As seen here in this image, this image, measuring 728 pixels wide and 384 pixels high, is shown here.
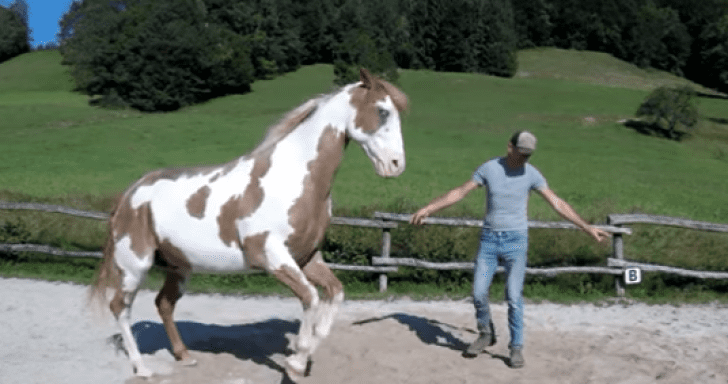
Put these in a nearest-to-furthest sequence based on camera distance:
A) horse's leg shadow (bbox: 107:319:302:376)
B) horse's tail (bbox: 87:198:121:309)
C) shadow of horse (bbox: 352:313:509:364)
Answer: horse's tail (bbox: 87:198:121:309), horse's leg shadow (bbox: 107:319:302:376), shadow of horse (bbox: 352:313:509:364)

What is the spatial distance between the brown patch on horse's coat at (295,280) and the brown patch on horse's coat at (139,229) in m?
1.11

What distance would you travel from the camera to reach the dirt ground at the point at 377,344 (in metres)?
5.68

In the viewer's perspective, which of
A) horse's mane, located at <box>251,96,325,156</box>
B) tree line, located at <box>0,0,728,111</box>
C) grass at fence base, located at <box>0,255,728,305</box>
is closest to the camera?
horse's mane, located at <box>251,96,325,156</box>

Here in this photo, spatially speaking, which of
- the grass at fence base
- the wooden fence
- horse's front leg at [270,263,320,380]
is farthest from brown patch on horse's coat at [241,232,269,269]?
the wooden fence

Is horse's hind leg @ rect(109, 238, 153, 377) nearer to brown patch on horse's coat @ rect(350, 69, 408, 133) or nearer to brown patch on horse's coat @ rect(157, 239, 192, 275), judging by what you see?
brown patch on horse's coat @ rect(157, 239, 192, 275)

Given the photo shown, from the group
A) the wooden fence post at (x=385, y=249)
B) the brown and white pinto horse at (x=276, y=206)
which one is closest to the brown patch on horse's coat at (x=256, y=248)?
the brown and white pinto horse at (x=276, y=206)

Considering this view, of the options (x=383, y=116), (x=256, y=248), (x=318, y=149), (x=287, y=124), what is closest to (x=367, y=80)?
(x=383, y=116)

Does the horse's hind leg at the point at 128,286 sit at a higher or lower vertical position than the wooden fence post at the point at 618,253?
higher

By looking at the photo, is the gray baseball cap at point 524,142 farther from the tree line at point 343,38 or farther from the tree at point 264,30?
the tree at point 264,30

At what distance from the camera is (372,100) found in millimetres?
4883

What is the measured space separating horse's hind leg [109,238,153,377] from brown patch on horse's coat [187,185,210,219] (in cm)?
55

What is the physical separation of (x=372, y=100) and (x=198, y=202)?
1501 millimetres

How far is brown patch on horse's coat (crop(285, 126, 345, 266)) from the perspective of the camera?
4828 mm

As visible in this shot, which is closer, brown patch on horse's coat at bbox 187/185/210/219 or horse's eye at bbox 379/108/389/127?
horse's eye at bbox 379/108/389/127
